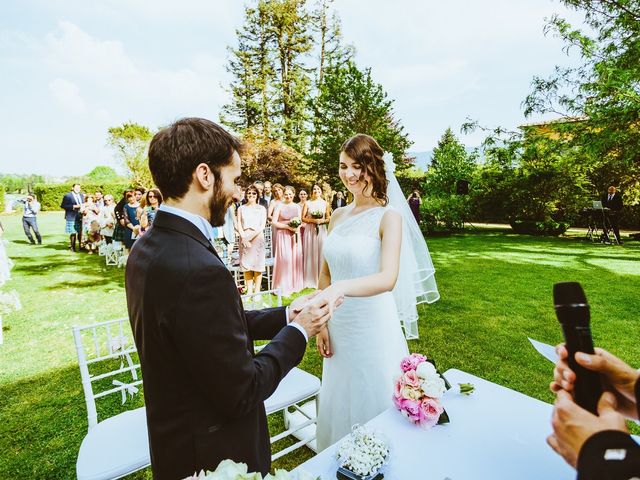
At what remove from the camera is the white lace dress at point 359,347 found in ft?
8.17

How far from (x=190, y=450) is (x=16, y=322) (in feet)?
23.4

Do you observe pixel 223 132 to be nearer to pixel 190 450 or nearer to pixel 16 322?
pixel 190 450

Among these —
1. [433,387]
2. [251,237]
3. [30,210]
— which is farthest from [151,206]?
[30,210]

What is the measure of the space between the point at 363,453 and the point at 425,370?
593mm

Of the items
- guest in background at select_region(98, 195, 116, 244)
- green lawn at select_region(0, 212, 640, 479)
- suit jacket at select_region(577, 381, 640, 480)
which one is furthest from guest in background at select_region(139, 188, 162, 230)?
suit jacket at select_region(577, 381, 640, 480)

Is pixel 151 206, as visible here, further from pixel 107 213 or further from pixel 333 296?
pixel 333 296

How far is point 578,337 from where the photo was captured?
0.87m

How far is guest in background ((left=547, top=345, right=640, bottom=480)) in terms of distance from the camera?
0.72m

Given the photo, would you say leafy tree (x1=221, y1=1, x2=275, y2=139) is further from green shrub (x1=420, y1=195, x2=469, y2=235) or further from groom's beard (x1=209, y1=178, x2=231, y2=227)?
groom's beard (x1=209, y1=178, x2=231, y2=227)

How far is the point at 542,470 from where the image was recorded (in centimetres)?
147

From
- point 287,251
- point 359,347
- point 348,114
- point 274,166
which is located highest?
point 348,114

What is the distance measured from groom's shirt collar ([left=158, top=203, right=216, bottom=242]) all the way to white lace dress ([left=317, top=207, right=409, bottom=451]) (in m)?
1.47

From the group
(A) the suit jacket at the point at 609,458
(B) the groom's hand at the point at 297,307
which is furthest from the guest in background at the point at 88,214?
(A) the suit jacket at the point at 609,458

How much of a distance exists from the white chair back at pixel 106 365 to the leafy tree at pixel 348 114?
54.5ft
